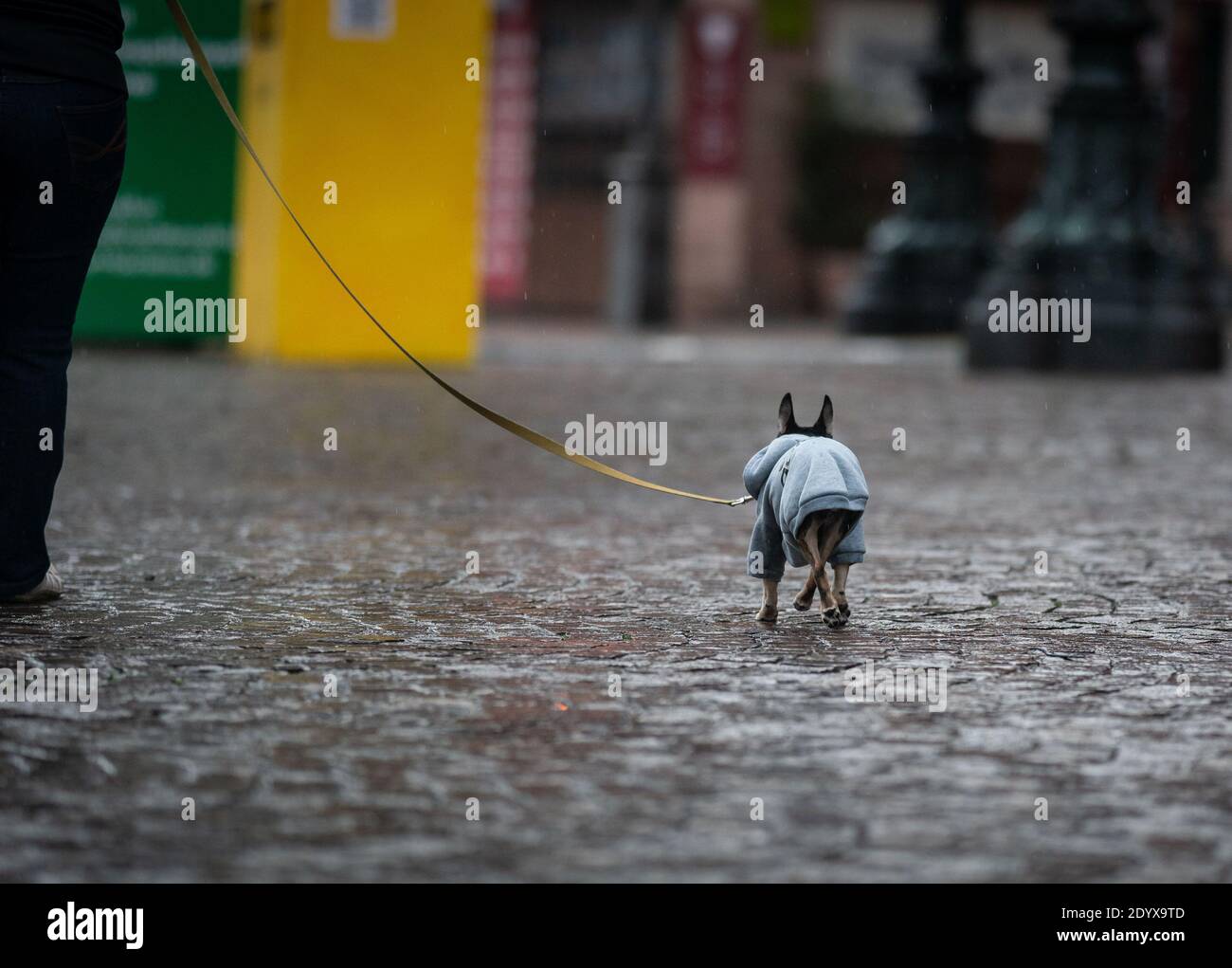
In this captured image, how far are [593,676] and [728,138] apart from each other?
23.7 metres

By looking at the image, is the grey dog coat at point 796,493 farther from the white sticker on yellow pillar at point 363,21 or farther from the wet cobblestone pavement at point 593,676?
the white sticker on yellow pillar at point 363,21

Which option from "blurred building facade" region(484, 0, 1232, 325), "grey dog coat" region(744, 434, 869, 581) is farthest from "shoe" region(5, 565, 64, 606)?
"blurred building facade" region(484, 0, 1232, 325)

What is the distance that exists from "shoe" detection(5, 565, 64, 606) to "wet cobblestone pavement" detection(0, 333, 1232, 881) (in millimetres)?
70

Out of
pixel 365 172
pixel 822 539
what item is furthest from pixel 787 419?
pixel 365 172

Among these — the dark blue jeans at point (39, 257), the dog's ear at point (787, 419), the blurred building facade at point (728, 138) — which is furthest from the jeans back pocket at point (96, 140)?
the blurred building facade at point (728, 138)

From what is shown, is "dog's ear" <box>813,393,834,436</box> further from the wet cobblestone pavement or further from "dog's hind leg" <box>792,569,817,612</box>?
the wet cobblestone pavement

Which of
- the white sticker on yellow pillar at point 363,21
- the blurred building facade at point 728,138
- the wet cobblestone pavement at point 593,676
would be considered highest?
the blurred building facade at point 728,138

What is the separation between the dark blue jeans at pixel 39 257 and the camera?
5.33 meters

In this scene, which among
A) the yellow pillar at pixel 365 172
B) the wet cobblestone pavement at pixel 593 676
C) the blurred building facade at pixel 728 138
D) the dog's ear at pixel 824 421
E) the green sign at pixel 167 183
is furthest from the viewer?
the blurred building facade at pixel 728 138

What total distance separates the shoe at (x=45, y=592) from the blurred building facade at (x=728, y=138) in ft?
69.0

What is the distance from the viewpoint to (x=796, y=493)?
5219mm

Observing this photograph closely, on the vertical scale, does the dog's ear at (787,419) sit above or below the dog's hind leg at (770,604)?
above

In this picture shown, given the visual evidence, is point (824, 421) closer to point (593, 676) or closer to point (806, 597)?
point (806, 597)
